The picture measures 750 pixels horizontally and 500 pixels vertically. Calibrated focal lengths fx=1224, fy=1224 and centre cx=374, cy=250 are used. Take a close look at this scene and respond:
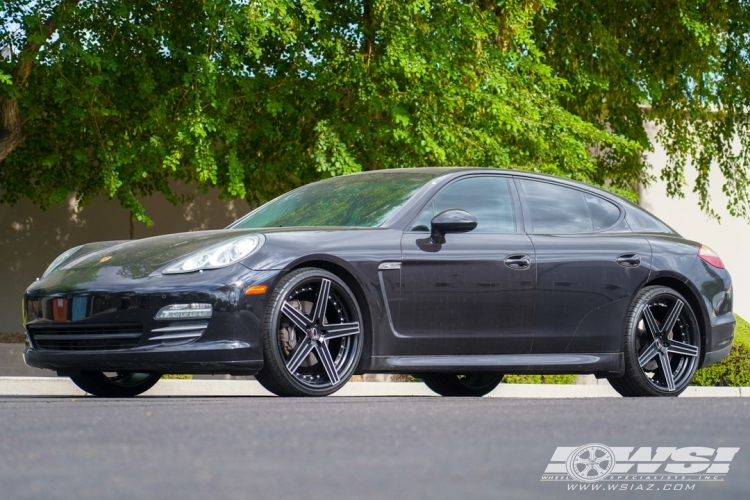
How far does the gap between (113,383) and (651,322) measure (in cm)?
363

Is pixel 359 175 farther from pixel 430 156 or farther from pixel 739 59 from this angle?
pixel 739 59

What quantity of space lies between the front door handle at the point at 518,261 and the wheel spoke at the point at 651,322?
1027 millimetres

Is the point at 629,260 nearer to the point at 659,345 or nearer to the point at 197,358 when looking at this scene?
the point at 659,345

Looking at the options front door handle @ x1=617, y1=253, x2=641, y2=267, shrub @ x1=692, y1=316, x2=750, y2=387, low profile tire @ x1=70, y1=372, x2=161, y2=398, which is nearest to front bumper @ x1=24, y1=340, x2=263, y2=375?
low profile tire @ x1=70, y1=372, x2=161, y2=398

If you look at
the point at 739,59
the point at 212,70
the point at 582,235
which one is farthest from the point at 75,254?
the point at 739,59

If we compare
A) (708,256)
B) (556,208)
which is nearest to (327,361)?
(556,208)

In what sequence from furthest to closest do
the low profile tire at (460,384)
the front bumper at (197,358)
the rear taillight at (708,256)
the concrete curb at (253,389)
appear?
the concrete curb at (253,389)
the low profile tire at (460,384)
the rear taillight at (708,256)
the front bumper at (197,358)

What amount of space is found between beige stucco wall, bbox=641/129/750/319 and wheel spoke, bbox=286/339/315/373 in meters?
19.4

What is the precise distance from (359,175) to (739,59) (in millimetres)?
14534

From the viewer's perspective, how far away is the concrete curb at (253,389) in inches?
454

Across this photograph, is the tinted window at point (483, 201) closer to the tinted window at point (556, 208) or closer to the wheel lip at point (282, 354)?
the tinted window at point (556, 208)

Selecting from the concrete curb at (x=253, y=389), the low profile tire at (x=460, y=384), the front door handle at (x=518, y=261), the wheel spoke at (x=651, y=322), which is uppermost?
the front door handle at (x=518, y=261)

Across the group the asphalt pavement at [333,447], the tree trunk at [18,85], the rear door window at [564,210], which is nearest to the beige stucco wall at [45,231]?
the tree trunk at [18,85]

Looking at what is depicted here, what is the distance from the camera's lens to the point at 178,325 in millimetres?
6629
